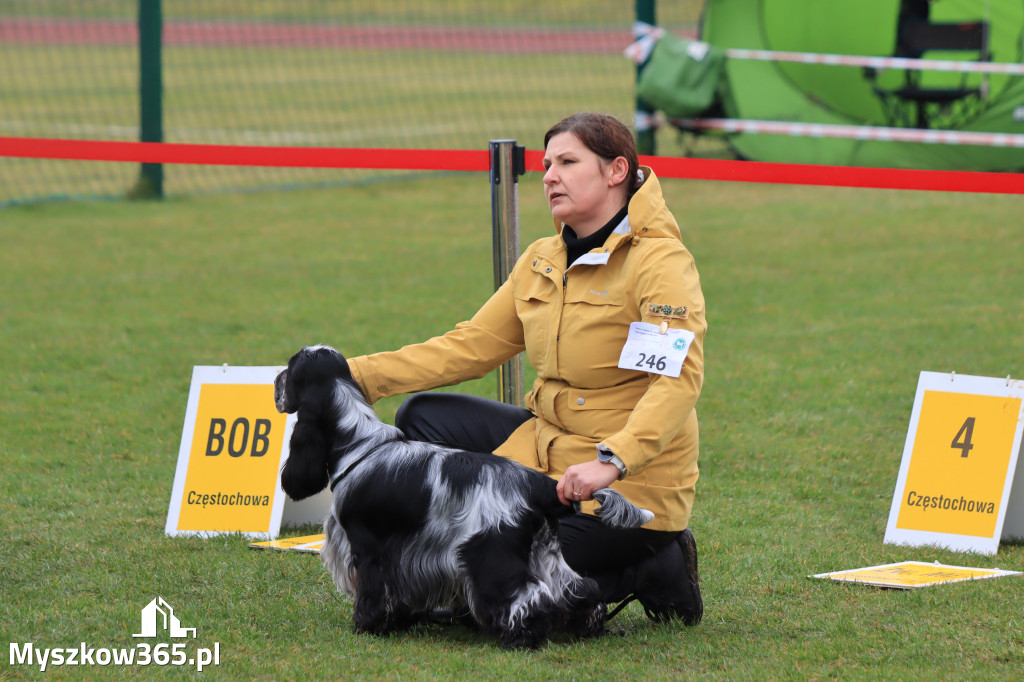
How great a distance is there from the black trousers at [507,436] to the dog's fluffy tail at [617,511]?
8.4 inches

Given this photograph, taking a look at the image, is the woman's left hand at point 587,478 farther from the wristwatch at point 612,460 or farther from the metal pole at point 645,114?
the metal pole at point 645,114

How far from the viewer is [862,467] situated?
16.0 feet

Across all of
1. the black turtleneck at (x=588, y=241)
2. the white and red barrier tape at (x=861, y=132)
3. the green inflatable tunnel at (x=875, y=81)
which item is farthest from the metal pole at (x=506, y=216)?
the white and red barrier tape at (x=861, y=132)

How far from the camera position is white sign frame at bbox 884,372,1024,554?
3.96 metres

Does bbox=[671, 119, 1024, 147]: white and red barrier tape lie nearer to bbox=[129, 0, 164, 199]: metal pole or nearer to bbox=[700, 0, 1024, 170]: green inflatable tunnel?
bbox=[700, 0, 1024, 170]: green inflatable tunnel

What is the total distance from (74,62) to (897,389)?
2095 cm

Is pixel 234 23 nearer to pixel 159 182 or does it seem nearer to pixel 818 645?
pixel 159 182

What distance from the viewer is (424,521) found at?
10.1 ft

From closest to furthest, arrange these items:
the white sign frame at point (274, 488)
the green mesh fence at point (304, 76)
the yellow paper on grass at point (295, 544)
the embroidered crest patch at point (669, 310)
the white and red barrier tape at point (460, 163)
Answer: the embroidered crest patch at point (669, 310)
the yellow paper on grass at point (295, 544)
the white sign frame at point (274, 488)
the white and red barrier tape at point (460, 163)
the green mesh fence at point (304, 76)

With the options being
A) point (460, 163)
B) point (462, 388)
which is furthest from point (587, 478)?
point (462, 388)

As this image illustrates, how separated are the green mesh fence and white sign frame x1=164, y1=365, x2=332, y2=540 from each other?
14.6 feet

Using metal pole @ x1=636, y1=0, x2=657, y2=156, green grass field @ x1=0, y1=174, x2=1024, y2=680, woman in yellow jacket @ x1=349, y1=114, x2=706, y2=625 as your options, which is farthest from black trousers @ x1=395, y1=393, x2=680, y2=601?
metal pole @ x1=636, y1=0, x2=657, y2=156

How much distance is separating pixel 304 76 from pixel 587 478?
20.8 meters

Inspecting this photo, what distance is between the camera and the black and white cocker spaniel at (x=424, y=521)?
9.96ft
